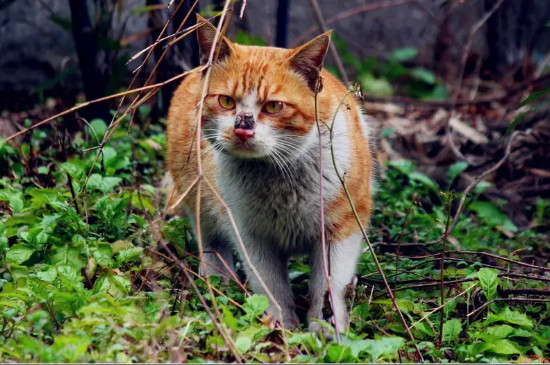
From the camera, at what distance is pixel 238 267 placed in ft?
15.3

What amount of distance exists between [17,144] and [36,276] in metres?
2.09

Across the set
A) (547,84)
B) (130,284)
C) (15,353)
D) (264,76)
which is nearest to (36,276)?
(130,284)

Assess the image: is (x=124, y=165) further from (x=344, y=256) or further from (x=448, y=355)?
(x=448, y=355)

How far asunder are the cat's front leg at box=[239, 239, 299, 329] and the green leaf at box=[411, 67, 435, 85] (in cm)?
557

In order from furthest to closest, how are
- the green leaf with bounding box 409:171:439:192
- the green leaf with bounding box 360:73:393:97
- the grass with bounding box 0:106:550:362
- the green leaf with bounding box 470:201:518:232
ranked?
the green leaf with bounding box 360:73:393:97
the green leaf with bounding box 409:171:439:192
the green leaf with bounding box 470:201:518:232
the grass with bounding box 0:106:550:362

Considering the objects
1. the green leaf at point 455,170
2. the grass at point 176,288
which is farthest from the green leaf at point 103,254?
the green leaf at point 455,170

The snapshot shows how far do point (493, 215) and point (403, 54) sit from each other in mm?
4168

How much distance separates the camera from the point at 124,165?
5.04 m

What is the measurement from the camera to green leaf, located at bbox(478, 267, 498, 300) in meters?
3.56

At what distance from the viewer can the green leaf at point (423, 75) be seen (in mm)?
8922

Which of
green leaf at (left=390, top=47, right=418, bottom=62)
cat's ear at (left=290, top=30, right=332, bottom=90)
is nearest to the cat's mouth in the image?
cat's ear at (left=290, top=30, right=332, bottom=90)

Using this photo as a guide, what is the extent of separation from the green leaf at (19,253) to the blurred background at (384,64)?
4.46 feet

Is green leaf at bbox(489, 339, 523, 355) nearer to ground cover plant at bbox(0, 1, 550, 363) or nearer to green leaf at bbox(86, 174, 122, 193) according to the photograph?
ground cover plant at bbox(0, 1, 550, 363)

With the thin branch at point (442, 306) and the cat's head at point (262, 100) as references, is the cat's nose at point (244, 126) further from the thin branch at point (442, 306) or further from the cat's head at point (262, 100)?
the thin branch at point (442, 306)
